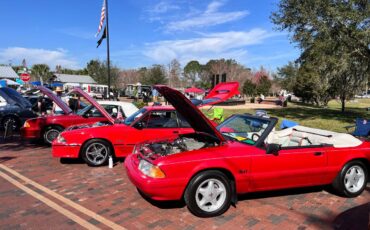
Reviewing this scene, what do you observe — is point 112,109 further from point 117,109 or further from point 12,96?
point 12,96

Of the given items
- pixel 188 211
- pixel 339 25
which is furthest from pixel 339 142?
pixel 339 25

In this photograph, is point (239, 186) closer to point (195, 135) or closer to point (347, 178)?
point (195, 135)

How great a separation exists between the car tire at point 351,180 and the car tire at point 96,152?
4.66 m

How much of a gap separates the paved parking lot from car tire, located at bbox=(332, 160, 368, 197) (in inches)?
5.4

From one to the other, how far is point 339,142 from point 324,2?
544 inches

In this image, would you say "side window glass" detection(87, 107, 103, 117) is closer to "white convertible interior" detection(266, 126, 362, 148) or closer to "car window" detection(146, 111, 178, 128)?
"car window" detection(146, 111, 178, 128)

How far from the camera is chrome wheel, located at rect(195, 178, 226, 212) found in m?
4.41

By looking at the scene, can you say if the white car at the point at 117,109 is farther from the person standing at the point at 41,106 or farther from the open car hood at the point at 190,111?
the person standing at the point at 41,106

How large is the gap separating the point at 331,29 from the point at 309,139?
45.1ft

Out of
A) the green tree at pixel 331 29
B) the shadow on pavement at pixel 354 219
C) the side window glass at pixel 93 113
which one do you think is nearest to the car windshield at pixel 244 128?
the shadow on pavement at pixel 354 219

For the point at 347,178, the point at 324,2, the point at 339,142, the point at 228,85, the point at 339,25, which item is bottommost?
the point at 347,178

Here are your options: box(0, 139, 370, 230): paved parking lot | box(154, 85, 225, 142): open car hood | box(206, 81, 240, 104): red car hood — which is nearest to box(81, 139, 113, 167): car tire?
box(0, 139, 370, 230): paved parking lot

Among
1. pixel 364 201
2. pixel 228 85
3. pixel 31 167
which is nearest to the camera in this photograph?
pixel 364 201

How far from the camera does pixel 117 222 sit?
13.9 ft
